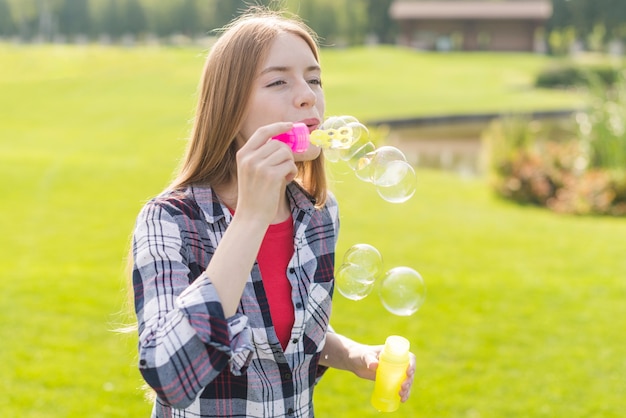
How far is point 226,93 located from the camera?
1.74 meters

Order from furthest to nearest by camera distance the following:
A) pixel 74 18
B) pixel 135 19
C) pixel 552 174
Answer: pixel 135 19 < pixel 74 18 < pixel 552 174

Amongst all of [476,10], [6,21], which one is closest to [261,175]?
[6,21]

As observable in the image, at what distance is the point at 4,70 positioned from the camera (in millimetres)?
31516

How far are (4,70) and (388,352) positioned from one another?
110 feet

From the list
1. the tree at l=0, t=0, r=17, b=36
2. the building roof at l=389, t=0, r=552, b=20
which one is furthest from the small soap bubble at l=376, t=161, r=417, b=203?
the tree at l=0, t=0, r=17, b=36

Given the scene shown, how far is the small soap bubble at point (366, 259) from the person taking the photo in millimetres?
2215

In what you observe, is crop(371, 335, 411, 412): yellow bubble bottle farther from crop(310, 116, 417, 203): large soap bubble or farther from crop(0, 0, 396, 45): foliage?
crop(0, 0, 396, 45): foliage

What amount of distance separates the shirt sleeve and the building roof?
55190 millimetres

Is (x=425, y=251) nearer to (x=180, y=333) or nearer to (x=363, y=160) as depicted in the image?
(x=363, y=160)

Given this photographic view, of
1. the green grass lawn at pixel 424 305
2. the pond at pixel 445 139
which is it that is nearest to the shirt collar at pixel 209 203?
the green grass lawn at pixel 424 305

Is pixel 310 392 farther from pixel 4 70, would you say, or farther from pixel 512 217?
pixel 4 70

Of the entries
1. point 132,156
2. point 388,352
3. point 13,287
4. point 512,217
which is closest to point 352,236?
point 512,217

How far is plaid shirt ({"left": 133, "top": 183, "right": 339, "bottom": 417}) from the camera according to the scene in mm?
1380

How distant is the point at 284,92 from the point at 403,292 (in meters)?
0.95
